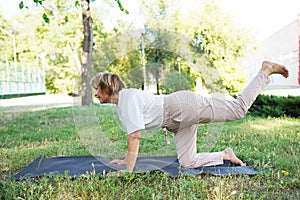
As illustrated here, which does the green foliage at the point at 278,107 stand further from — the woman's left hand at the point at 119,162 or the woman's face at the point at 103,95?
the woman's face at the point at 103,95

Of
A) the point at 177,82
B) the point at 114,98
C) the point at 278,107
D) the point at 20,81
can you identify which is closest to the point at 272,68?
the point at 177,82

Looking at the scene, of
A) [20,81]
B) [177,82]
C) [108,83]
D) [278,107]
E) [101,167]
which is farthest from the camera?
[20,81]

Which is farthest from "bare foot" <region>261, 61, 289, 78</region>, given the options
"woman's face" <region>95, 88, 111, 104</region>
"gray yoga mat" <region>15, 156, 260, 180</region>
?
"woman's face" <region>95, 88, 111, 104</region>

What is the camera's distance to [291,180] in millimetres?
2463

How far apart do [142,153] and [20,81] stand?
1759 centimetres

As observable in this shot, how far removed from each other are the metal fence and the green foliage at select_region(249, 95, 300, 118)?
44.0ft

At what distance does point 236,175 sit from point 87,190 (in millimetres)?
1210

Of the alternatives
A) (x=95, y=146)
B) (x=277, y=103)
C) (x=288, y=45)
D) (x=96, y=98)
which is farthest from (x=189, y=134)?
(x=288, y=45)

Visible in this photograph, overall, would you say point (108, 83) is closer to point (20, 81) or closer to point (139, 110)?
point (139, 110)

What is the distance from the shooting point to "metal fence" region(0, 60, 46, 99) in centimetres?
1712

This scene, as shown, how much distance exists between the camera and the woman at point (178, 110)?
8.98ft

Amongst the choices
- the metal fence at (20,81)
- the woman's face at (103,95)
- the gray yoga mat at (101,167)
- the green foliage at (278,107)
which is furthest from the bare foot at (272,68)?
the metal fence at (20,81)

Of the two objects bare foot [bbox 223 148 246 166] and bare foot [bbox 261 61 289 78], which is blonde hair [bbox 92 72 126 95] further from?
bare foot [bbox 261 61 289 78]

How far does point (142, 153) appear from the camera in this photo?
3773 mm
